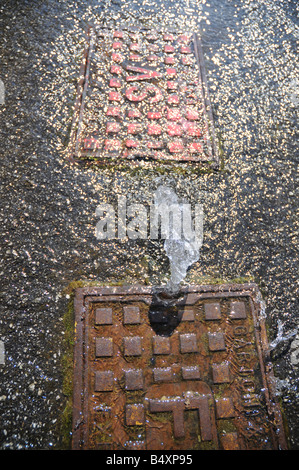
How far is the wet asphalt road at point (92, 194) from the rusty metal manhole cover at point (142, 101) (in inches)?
4.3

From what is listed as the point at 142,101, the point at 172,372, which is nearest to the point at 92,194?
the point at 142,101

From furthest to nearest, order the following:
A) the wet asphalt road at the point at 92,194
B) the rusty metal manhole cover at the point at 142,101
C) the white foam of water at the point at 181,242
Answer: the rusty metal manhole cover at the point at 142,101 → the white foam of water at the point at 181,242 → the wet asphalt road at the point at 92,194

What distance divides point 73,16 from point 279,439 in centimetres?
318

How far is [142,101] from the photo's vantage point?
244cm

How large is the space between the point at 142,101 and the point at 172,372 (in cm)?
177

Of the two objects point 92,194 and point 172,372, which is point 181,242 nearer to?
point 92,194

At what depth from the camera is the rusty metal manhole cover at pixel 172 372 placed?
1.59 metres

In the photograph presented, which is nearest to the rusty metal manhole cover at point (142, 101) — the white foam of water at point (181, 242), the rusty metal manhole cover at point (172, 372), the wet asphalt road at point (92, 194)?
the wet asphalt road at point (92, 194)

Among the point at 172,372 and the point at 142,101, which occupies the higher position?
the point at 142,101

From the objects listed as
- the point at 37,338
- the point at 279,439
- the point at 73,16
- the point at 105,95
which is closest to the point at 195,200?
the point at 105,95

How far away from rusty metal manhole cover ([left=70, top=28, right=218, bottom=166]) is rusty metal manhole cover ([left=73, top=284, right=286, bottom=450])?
93cm

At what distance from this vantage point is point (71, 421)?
5.16ft

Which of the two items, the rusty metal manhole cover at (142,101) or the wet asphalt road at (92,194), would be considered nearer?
the wet asphalt road at (92,194)

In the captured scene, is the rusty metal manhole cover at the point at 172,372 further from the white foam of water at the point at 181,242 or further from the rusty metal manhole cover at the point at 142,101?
the rusty metal manhole cover at the point at 142,101
